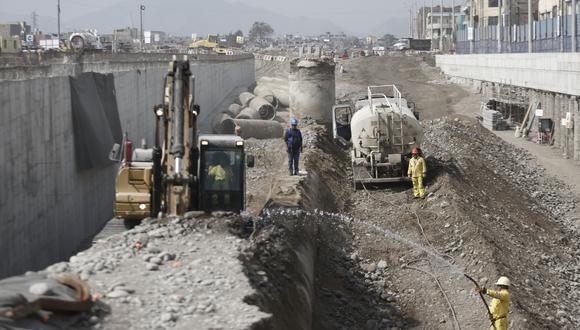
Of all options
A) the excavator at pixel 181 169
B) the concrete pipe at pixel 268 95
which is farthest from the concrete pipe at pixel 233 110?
the excavator at pixel 181 169

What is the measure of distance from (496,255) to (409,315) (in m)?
3.01

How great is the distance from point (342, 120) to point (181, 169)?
16.7m

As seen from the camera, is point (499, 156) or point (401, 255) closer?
point (401, 255)

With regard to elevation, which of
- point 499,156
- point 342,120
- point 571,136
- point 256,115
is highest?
point 342,120

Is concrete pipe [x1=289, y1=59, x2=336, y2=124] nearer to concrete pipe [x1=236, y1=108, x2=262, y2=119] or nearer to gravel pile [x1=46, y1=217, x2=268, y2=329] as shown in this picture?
concrete pipe [x1=236, y1=108, x2=262, y2=119]

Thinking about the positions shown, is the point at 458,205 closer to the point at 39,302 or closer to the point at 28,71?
the point at 28,71

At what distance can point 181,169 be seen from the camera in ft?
52.3

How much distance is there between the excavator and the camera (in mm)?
15945

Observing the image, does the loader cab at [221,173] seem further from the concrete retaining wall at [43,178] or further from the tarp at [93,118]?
the tarp at [93,118]

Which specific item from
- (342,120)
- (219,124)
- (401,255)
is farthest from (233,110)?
(401,255)

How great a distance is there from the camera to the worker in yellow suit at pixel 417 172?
2434 cm

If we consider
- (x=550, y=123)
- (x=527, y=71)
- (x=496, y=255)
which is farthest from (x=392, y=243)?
(x=527, y=71)

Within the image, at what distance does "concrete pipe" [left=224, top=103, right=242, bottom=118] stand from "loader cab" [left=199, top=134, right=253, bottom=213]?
26.9m

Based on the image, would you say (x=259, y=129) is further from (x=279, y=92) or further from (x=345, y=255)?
(x=345, y=255)
